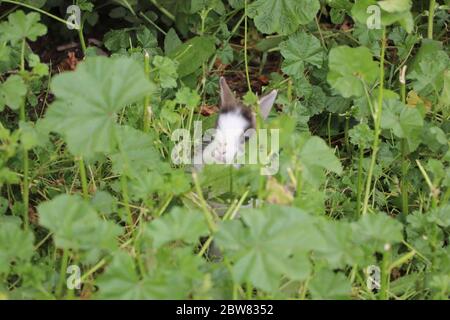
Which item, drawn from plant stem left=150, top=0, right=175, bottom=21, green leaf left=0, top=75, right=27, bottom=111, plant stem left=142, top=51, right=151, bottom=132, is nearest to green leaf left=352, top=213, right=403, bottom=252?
plant stem left=142, top=51, right=151, bottom=132

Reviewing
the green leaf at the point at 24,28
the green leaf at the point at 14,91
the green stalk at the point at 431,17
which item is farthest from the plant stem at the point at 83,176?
the green stalk at the point at 431,17

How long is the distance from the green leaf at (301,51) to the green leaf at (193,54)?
22 cm

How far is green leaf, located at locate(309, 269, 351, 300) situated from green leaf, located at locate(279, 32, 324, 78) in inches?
32.2

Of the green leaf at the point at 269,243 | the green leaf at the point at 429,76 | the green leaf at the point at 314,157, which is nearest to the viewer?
the green leaf at the point at 269,243

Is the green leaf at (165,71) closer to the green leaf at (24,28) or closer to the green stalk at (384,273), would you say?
the green leaf at (24,28)

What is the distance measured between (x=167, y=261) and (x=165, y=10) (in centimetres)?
122

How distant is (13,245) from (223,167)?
46 centimetres

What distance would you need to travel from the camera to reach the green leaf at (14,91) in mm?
1680

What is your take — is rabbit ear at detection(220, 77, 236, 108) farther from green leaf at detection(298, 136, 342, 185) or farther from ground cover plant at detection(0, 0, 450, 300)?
green leaf at detection(298, 136, 342, 185)

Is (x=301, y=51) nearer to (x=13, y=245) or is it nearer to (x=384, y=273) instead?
(x=384, y=273)

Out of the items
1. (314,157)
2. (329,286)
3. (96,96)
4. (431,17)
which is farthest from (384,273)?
(431,17)

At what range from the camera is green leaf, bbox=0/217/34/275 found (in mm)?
1478

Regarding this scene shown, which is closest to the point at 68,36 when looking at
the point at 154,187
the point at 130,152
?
the point at 130,152
